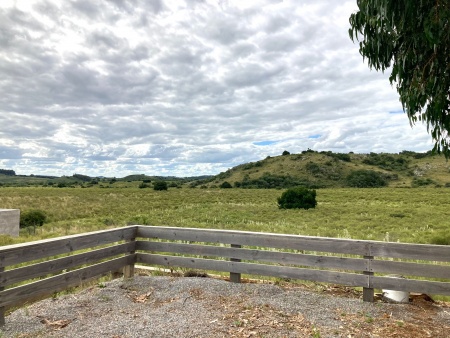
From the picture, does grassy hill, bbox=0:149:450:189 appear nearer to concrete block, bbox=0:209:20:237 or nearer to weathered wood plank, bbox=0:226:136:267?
concrete block, bbox=0:209:20:237

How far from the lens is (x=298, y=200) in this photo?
119 ft

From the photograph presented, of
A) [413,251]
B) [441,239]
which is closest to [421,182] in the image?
[441,239]

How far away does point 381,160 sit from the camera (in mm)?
115625

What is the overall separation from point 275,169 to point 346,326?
102153 millimetres

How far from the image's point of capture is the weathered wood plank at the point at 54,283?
203 inches

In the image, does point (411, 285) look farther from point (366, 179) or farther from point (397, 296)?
point (366, 179)

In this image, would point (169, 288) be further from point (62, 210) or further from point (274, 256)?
point (62, 210)

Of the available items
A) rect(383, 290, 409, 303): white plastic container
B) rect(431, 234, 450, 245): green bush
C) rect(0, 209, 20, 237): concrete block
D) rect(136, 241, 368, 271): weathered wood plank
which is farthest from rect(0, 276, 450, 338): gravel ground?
rect(0, 209, 20, 237): concrete block

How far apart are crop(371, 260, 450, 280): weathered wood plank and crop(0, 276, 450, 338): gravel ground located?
58cm

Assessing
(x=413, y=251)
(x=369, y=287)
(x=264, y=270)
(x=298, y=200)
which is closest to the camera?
(x=413, y=251)

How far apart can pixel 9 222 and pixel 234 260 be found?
14.0 meters

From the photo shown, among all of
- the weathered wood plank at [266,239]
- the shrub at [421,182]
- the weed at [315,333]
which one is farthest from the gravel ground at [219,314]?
the shrub at [421,182]

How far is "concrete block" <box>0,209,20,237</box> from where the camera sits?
16344mm

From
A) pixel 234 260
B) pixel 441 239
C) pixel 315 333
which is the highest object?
pixel 234 260
